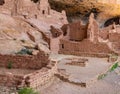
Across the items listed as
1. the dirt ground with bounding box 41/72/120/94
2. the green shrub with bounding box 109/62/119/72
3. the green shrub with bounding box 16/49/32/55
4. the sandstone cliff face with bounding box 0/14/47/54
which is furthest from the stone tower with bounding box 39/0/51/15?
the dirt ground with bounding box 41/72/120/94

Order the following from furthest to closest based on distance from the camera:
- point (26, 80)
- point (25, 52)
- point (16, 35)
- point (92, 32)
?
point (92, 32)
point (16, 35)
point (25, 52)
point (26, 80)

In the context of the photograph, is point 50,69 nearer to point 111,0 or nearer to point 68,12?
point 111,0

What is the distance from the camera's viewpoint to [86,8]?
3150cm

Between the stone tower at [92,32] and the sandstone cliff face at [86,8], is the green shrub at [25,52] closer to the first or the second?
the stone tower at [92,32]

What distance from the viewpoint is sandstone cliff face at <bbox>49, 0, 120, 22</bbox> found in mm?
30000

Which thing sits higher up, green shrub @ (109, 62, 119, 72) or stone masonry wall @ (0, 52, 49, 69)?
stone masonry wall @ (0, 52, 49, 69)

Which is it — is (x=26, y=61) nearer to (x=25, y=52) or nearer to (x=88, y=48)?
(x=25, y=52)

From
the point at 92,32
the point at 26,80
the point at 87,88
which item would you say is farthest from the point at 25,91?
the point at 92,32

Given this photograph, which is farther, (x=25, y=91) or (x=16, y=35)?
(x=16, y=35)

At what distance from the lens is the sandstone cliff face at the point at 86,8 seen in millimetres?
30000

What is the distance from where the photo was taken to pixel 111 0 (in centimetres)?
3008

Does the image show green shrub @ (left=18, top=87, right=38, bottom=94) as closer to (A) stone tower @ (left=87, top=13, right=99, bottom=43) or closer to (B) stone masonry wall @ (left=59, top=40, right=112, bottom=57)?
(B) stone masonry wall @ (left=59, top=40, right=112, bottom=57)

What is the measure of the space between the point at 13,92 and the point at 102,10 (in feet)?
78.9

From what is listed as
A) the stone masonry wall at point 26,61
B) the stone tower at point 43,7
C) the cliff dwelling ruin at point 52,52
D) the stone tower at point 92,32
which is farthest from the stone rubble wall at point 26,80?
the stone tower at point 43,7
